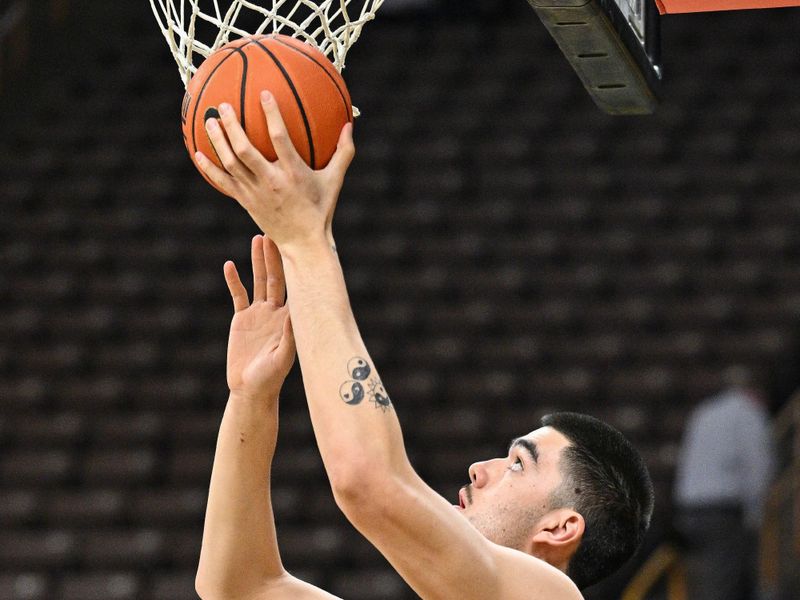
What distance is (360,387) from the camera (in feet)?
5.70

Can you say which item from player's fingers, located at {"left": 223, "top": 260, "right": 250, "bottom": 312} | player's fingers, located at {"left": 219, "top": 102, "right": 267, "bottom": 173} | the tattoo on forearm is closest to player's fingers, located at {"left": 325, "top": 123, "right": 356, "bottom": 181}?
player's fingers, located at {"left": 219, "top": 102, "right": 267, "bottom": 173}

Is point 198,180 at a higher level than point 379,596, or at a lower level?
higher

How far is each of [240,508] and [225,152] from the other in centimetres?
67

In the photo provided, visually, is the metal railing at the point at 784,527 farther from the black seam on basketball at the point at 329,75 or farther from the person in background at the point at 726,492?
the black seam on basketball at the point at 329,75

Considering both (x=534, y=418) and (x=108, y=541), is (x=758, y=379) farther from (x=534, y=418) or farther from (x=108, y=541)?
(x=108, y=541)

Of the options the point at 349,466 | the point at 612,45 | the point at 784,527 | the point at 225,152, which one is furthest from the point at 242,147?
the point at 784,527

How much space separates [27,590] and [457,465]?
235 cm

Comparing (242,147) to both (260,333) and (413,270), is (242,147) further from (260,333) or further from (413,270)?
(413,270)

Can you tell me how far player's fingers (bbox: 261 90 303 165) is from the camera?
70.9 inches

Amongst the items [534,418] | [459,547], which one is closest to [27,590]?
[534,418]

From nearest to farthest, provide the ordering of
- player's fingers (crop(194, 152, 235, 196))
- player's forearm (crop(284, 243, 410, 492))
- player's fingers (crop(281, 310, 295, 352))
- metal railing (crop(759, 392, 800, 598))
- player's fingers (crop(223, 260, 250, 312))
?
player's forearm (crop(284, 243, 410, 492))
player's fingers (crop(194, 152, 235, 196))
player's fingers (crop(281, 310, 295, 352))
player's fingers (crop(223, 260, 250, 312))
metal railing (crop(759, 392, 800, 598))

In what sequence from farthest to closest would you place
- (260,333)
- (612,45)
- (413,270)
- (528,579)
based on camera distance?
(413,270)
(612,45)
(260,333)
(528,579)

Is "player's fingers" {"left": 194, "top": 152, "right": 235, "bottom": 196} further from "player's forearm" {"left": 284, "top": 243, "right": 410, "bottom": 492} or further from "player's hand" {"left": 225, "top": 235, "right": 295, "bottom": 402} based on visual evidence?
"player's hand" {"left": 225, "top": 235, "right": 295, "bottom": 402}

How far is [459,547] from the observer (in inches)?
70.2
